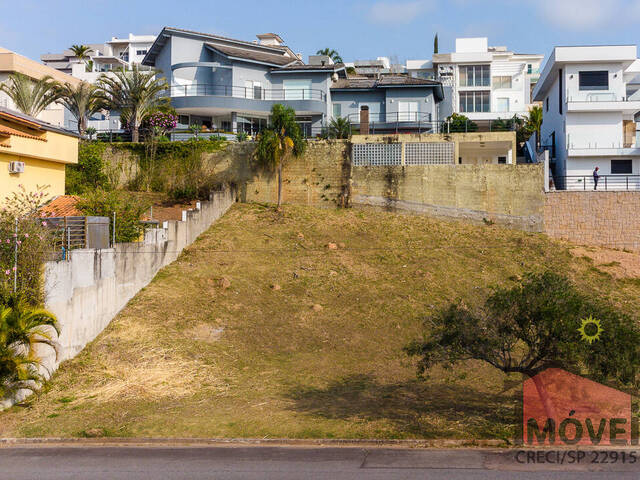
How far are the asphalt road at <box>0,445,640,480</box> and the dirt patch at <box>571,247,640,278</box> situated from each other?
18554mm

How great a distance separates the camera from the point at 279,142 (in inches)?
1339

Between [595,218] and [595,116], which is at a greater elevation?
[595,116]

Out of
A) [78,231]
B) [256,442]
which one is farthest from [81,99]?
[256,442]

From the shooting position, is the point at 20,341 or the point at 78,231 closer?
the point at 20,341

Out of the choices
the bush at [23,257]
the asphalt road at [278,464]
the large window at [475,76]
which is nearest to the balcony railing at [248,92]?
the large window at [475,76]

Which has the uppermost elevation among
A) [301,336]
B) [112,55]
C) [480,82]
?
[112,55]

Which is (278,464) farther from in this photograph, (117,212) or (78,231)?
(117,212)

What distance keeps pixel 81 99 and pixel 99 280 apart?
2146 centimetres

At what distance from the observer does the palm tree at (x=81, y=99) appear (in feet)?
130

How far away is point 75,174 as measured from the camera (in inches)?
1369

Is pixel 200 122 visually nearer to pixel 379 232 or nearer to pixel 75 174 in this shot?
pixel 75 174

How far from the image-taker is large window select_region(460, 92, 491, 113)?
63.6 meters

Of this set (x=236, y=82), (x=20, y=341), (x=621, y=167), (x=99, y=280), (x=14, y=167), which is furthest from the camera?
(x=236, y=82)

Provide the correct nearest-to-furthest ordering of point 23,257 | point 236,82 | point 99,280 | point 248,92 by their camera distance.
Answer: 1. point 23,257
2. point 99,280
3. point 236,82
4. point 248,92
